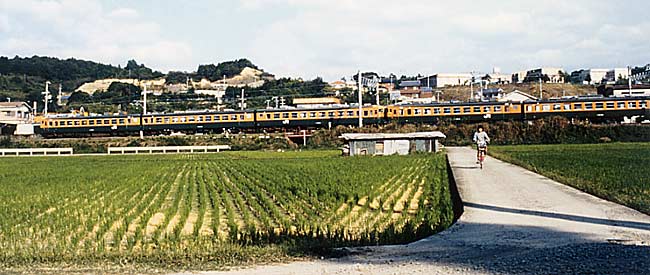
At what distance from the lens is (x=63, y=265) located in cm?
736

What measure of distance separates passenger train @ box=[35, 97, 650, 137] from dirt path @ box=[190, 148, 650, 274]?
43405 mm

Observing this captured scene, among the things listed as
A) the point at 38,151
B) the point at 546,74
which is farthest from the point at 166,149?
the point at 546,74

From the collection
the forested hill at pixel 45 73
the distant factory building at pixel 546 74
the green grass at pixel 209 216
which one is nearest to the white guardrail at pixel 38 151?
the green grass at pixel 209 216

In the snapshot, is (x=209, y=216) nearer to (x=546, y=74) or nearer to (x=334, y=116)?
(x=334, y=116)

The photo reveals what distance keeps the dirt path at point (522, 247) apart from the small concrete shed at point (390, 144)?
3040cm

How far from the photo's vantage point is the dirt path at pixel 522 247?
652 cm

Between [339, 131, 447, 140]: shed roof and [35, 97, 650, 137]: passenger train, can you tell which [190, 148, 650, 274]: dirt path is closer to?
[339, 131, 447, 140]: shed roof

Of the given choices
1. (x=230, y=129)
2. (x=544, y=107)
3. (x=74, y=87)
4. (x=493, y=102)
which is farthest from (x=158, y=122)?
(x=74, y=87)

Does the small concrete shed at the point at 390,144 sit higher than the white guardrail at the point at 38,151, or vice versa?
the small concrete shed at the point at 390,144

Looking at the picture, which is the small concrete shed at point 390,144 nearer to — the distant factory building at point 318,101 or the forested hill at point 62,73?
the distant factory building at point 318,101

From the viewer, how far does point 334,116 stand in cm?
5734

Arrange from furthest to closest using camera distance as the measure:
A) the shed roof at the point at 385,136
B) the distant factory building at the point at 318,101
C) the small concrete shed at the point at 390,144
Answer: the distant factory building at the point at 318,101, the small concrete shed at the point at 390,144, the shed roof at the point at 385,136

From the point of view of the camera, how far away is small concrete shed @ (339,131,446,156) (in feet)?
138

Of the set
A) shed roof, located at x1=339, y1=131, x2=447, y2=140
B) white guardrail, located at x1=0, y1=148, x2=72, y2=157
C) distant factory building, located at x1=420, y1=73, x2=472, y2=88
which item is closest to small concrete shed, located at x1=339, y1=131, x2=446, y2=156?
shed roof, located at x1=339, y1=131, x2=447, y2=140
